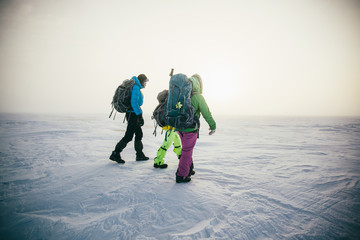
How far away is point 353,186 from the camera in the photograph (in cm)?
248

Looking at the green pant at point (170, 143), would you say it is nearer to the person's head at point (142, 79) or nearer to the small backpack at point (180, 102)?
the small backpack at point (180, 102)

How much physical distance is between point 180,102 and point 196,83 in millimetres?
491

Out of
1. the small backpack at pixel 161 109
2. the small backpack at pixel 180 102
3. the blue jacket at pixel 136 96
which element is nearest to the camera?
the small backpack at pixel 180 102

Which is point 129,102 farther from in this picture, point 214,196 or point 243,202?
point 243,202

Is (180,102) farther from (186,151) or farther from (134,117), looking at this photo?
(134,117)

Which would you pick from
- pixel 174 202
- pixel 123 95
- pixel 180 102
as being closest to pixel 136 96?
pixel 123 95

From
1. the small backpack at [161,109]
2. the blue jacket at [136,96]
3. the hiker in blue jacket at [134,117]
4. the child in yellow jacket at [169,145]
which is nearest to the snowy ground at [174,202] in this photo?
the child in yellow jacket at [169,145]

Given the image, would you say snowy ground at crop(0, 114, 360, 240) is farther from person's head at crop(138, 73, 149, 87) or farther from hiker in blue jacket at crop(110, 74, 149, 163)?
person's head at crop(138, 73, 149, 87)

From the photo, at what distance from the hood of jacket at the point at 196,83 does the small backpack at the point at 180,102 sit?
129 mm

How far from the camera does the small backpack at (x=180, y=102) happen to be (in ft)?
7.62

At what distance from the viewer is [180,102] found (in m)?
2.33

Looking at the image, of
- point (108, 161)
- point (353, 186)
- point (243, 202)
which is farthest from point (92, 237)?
point (353, 186)

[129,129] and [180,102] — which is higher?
[180,102]

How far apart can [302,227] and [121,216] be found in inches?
77.5
